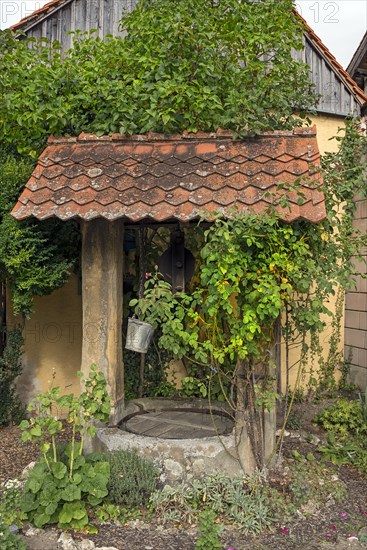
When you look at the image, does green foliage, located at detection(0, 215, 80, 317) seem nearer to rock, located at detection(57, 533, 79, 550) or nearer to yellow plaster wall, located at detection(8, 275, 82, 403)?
yellow plaster wall, located at detection(8, 275, 82, 403)

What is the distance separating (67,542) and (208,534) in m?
0.95

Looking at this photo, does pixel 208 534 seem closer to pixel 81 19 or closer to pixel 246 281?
pixel 246 281

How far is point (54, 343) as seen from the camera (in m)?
6.56

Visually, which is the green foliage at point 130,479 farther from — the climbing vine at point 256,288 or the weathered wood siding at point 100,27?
the weathered wood siding at point 100,27

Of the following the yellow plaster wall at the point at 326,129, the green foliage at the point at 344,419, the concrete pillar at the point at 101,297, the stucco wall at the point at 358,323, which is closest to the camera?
the concrete pillar at the point at 101,297

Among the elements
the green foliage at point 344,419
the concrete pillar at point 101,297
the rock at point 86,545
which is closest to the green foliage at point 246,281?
the concrete pillar at point 101,297

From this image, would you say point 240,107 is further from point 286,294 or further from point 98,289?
point 98,289

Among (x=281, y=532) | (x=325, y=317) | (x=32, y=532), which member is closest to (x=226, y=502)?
(x=281, y=532)

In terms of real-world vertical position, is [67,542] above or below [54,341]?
below

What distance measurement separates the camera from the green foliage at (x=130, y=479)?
4.09 meters

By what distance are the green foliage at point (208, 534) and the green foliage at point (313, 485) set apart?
2.88 ft

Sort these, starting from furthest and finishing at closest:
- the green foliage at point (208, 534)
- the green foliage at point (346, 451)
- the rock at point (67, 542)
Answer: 1. the green foliage at point (346, 451)
2. the rock at point (67, 542)
3. the green foliage at point (208, 534)

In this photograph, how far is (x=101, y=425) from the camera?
4594 mm

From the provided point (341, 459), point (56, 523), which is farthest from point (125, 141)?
point (341, 459)
